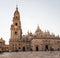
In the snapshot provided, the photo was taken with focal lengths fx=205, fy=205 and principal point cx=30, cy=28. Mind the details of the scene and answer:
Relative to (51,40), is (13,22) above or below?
above

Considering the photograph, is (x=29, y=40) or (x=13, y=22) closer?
(x=13, y=22)

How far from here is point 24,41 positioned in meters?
87.2

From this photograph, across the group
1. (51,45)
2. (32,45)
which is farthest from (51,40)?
(32,45)

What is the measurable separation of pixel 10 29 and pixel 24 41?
858 centimetres

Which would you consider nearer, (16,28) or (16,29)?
(16,28)

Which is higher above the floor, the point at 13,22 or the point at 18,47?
the point at 13,22

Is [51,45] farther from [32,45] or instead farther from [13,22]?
[13,22]

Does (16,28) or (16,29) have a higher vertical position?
(16,28)

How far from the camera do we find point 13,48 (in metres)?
84.9

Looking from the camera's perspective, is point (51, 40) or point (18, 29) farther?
point (51, 40)

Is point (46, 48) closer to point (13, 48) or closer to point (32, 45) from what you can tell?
point (32, 45)

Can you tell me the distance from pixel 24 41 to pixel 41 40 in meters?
7.23

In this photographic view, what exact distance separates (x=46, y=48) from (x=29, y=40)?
8.31 m

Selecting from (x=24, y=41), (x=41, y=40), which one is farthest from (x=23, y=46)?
(x=41, y=40)
